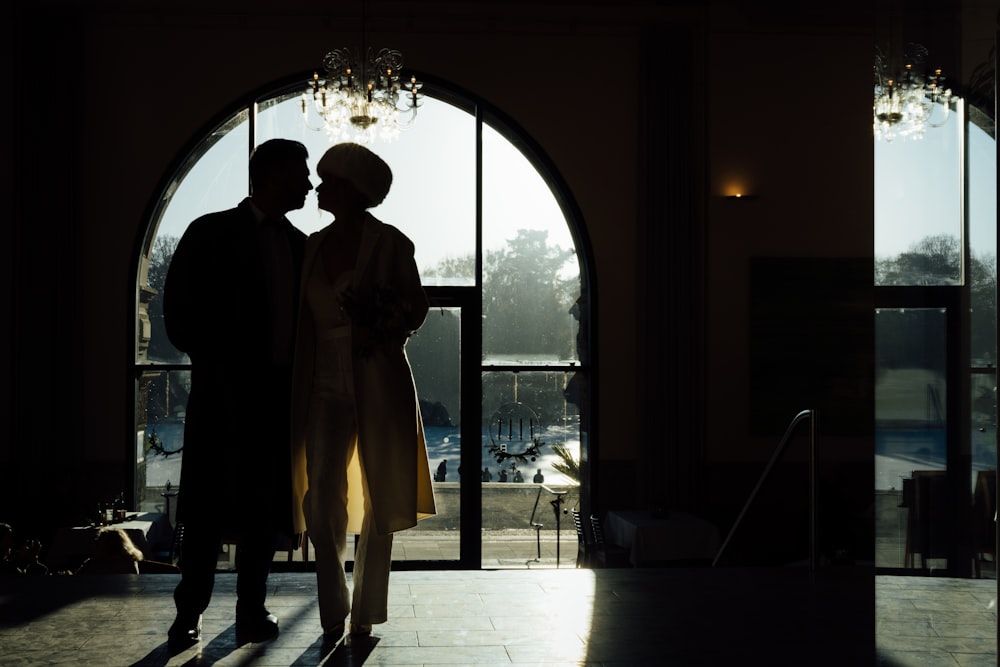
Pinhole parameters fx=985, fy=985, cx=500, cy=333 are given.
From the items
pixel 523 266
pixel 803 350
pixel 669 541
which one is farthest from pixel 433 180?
pixel 669 541

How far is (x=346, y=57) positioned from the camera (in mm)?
7324

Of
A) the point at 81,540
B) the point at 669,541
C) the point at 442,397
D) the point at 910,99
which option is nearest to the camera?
the point at 910,99

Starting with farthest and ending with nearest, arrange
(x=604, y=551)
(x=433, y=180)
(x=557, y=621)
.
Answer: (x=433, y=180), (x=604, y=551), (x=557, y=621)

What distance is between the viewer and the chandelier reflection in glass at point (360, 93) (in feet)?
23.9

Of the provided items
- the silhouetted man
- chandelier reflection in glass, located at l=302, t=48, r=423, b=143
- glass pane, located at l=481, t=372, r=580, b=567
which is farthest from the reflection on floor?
glass pane, located at l=481, t=372, r=580, b=567

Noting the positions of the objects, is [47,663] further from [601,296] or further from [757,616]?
[601,296]

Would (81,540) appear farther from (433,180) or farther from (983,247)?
(983,247)

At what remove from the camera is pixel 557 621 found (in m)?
3.61

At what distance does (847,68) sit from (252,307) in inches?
305

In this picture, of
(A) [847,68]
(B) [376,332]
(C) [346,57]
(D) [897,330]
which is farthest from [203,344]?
(A) [847,68]

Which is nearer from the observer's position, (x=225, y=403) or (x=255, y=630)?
(x=225, y=403)

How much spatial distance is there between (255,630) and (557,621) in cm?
108

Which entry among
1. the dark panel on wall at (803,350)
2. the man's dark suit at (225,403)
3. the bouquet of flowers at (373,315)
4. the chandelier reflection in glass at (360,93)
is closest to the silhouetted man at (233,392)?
the man's dark suit at (225,403)

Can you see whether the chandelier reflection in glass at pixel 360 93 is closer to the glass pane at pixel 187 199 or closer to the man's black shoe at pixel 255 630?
the glass pane at pixel 187 199
